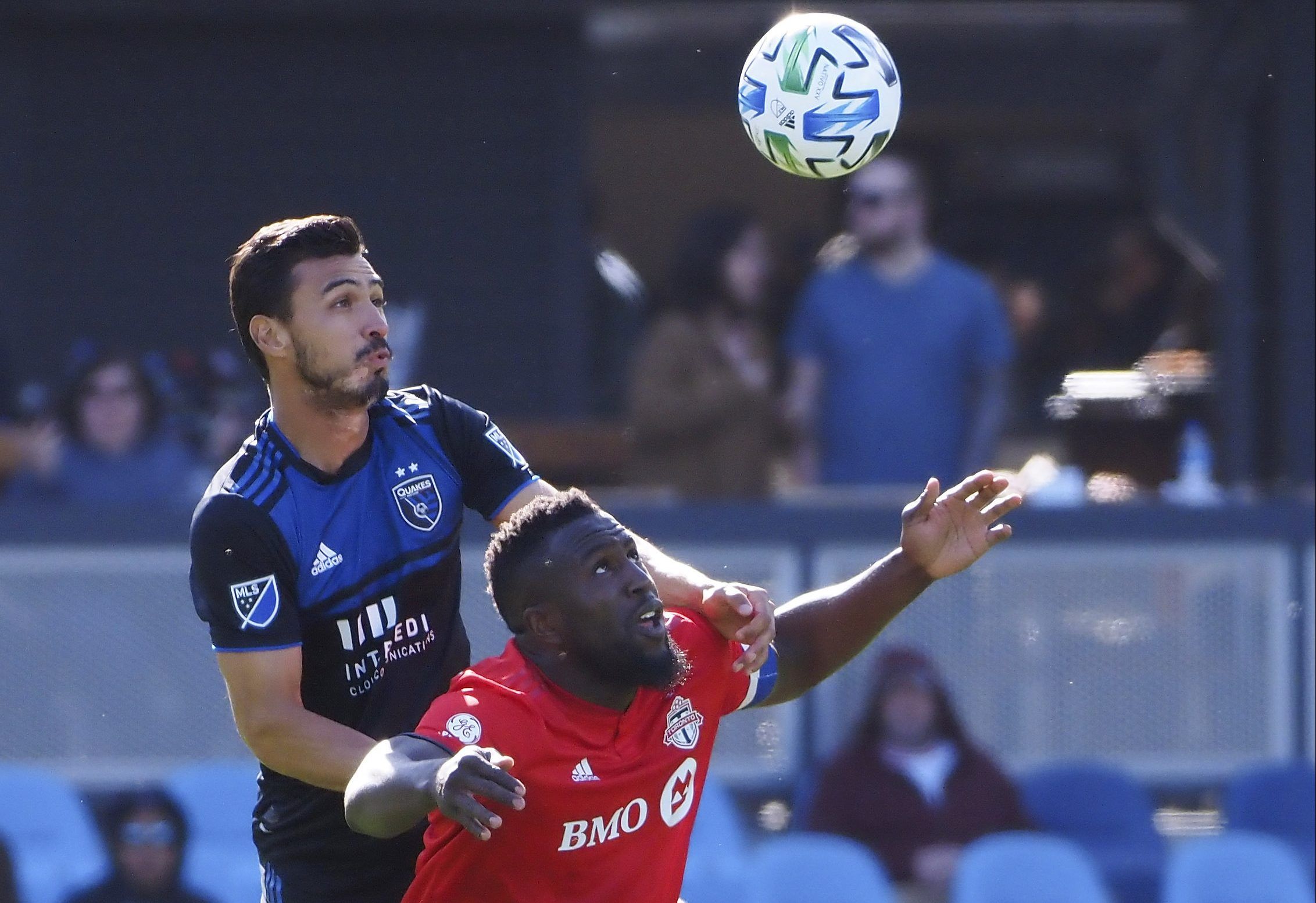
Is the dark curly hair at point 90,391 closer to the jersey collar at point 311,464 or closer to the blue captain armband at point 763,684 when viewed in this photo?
the jersey collar at point 311,464

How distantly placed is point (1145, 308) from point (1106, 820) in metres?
3.20

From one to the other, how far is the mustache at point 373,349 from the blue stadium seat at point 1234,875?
444 centimetres

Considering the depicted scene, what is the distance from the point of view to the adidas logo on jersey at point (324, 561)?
3.67 metres

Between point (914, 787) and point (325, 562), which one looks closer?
point (325, 562)

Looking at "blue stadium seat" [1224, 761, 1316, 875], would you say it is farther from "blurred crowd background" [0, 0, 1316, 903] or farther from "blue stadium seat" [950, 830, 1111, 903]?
"blue stadium seat" [950, 830, 1111, 903]

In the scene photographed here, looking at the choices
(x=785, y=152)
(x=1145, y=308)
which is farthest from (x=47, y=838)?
(x=1145, y=308)

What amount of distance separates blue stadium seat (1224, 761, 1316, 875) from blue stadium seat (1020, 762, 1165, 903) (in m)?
0.40

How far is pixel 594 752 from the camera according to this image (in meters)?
3.50

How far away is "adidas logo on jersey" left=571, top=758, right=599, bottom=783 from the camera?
3.46 m

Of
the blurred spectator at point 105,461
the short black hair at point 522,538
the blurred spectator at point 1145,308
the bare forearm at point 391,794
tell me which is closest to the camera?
the bare forearm at point 391,794

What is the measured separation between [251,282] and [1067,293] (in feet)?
26.6

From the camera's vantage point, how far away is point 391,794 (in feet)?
9.98

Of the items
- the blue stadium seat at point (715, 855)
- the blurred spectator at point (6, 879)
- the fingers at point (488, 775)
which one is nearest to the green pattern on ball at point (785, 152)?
the fingers at point (488, 775)

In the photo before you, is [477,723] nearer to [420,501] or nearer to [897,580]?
[420,501]
